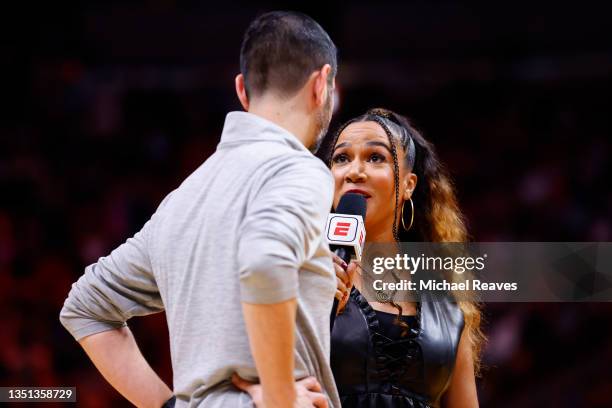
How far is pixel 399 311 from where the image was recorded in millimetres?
2115

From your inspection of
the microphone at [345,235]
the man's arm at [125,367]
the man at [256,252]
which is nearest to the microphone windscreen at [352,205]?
the microphone at [345,235]

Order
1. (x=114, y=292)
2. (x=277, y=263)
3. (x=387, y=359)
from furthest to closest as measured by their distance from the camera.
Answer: (x=387, y=359) < (x=114, y=292) < (x=277, y=263)

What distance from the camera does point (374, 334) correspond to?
6.66 ft

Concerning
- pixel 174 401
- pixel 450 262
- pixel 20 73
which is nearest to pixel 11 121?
pixel 20 73

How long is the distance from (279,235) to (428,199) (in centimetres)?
119

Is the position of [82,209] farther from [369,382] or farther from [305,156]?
[305,156]

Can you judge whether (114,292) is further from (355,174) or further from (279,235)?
(355,174)

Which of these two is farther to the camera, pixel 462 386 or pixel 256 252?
pixel 462 386

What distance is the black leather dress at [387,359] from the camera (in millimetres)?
1986

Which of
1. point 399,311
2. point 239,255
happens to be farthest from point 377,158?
point 239,255

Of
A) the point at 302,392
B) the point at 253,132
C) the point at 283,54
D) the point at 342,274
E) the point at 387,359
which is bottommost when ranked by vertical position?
the point at 302,392

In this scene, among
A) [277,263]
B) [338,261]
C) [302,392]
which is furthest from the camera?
[338,261]

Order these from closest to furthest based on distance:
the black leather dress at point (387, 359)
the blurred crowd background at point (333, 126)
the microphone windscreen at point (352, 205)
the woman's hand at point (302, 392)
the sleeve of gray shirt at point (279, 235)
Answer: the sleeve of gray shirt at point (279, 235) < the woman's hand at point (302, 392) < the microphone windscreen at point (352, 205) < the black leather dress at point (387, 359) < the blurred crowd background at point (333, 126)

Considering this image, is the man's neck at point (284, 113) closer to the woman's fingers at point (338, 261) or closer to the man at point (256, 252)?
the man at point (256, 252)
